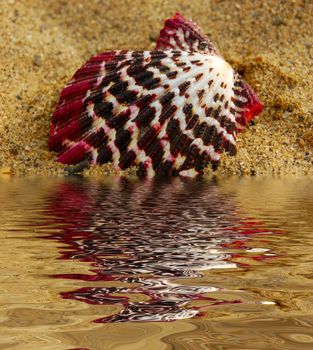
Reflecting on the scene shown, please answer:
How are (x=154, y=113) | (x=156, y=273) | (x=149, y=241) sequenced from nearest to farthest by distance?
(x=156, y=273) → (x=149, y=241) → (x=154, y=113)

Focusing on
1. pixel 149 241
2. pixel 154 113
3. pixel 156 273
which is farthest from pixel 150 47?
pixel 156 273

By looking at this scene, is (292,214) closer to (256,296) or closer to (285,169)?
(256,296)

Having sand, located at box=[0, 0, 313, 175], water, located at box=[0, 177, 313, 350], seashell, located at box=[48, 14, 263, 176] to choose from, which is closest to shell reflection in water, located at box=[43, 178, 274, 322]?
water, located at box=[0, 177, 313, 350]

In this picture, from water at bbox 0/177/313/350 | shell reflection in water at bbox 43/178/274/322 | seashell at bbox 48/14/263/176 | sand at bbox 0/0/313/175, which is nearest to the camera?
water at bbox 0/177/313/350

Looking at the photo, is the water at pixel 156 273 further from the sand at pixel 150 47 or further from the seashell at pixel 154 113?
the sand at pixel 150 47

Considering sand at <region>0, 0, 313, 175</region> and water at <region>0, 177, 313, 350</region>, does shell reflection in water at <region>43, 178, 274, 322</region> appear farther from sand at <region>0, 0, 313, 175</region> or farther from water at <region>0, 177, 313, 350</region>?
sand at <region>0, 0, 313, 175</region>

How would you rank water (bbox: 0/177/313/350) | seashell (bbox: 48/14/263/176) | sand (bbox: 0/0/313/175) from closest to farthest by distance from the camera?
1. water (bbox: 0/177/313/350)
2. seashell (bbox: 48/14/263/176)
3. sand (bbox: 0/0/313/175)

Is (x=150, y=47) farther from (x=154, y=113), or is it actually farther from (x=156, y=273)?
(x=156, y=273)
